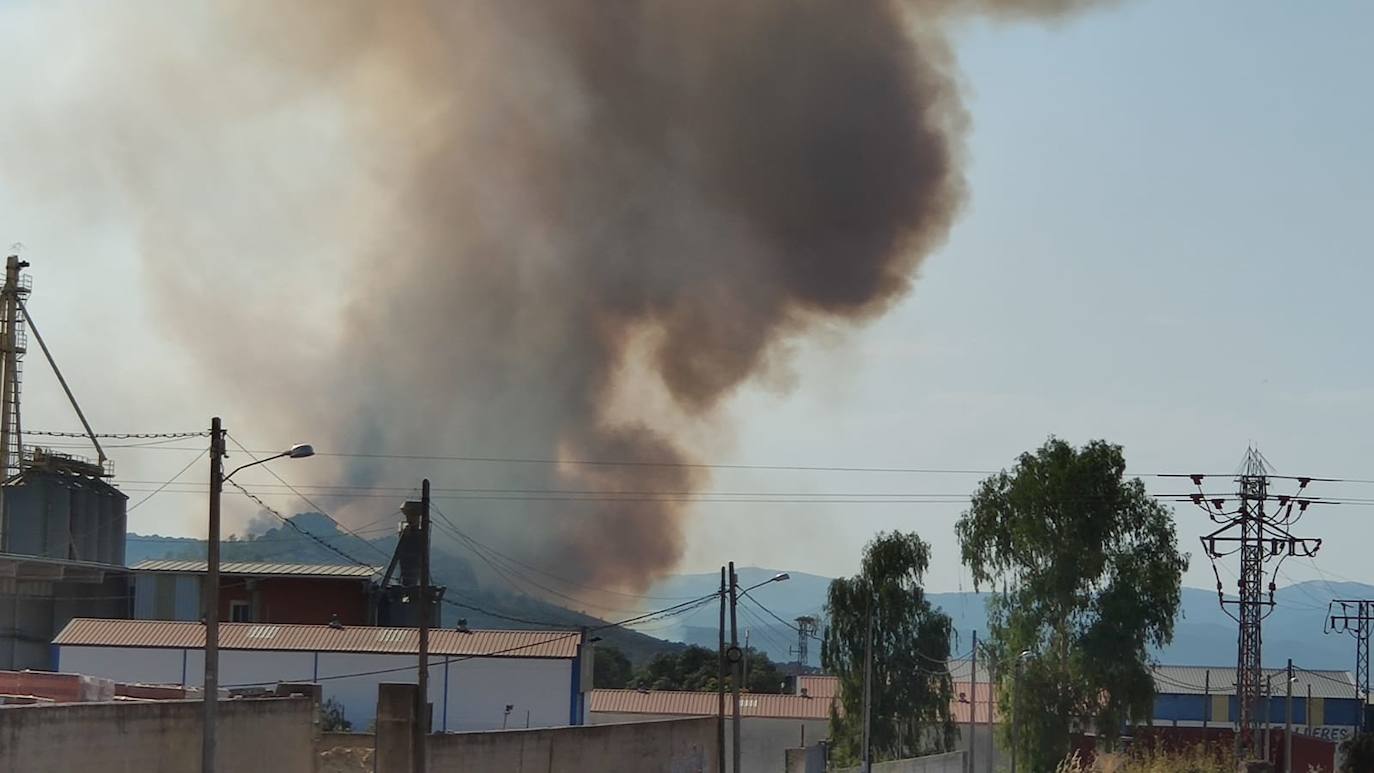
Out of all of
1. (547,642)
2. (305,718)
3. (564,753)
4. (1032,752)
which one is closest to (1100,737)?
(1032,752)

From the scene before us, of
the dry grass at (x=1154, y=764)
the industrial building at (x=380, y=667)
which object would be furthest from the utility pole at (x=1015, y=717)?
the industrial building at (x=380, y=667)

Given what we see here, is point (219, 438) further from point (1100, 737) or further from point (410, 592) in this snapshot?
point (410, 592)

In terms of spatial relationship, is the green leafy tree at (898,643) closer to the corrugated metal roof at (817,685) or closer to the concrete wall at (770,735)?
the concrete wall at (770,735)

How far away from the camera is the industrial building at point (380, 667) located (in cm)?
5469

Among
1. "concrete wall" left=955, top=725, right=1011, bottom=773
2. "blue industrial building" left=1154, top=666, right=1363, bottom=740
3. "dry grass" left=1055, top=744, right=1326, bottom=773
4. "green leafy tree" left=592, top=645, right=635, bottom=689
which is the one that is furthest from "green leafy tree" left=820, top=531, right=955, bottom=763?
"green leafy tree" left=592, top=645, right=635, bottom=689

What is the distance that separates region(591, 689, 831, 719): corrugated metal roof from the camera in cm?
7038

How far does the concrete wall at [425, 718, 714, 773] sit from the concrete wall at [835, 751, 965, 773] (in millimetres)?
8268

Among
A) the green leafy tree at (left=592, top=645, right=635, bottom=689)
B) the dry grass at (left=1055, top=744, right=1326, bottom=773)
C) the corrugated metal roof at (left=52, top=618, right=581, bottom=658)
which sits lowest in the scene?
the green leafy tree at (left=592, top=645, right=635, bottom=689)

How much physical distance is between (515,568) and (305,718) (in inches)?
5651

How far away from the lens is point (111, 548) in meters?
72.3

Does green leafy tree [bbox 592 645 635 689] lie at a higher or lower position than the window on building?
lower

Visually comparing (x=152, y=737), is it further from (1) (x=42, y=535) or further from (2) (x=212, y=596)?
(1) (x=42, y=535)

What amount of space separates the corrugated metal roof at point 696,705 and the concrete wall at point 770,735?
33cm

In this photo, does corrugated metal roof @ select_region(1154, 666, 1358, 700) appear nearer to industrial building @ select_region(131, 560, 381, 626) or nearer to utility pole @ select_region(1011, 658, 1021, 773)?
utility pole @ select_region(1011, 658, 1021, 773)
